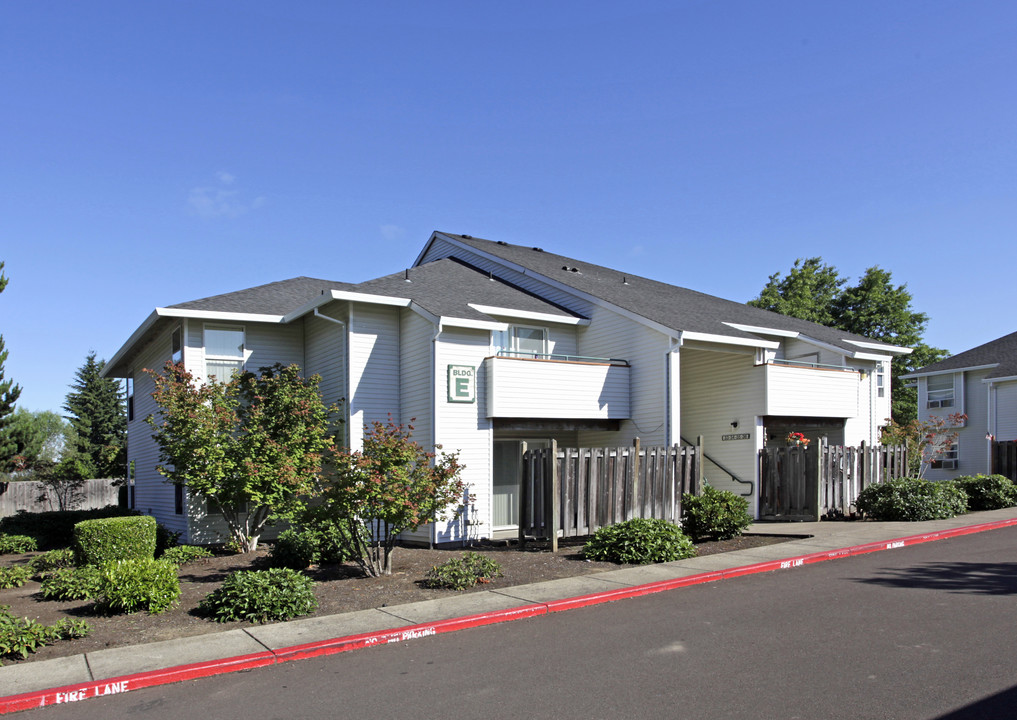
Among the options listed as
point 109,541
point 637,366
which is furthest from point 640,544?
point 109,541

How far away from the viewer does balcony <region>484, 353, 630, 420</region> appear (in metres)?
17.0

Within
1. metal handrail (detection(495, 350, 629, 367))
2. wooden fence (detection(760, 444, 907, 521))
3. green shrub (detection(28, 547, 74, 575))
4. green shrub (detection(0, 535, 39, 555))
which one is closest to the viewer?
green shrub (detection(28, 547, 74, 575))

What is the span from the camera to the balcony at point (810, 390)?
19672mm

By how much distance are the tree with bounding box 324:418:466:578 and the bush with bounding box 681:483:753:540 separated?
5276mm

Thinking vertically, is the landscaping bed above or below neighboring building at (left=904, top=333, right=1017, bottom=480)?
below

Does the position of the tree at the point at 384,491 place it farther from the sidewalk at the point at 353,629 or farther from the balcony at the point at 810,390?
the balcony at the point at 810,390

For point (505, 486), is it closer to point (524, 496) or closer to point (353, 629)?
point (524, 496)

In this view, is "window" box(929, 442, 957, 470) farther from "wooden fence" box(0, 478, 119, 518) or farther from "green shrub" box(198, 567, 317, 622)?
"wooden fence" box(0, 478, 119, 518)

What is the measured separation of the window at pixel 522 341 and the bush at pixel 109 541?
27.9 feet

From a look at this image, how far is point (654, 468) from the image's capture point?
51.3ft

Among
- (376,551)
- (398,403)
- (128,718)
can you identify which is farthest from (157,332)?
(128,718)

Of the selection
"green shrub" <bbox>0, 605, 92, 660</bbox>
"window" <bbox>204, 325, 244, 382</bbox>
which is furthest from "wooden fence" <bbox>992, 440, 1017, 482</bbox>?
"green shrub" <bbox>0, 605, 92, 660</bbox>

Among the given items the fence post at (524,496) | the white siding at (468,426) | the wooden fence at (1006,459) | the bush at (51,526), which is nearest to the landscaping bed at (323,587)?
the fence post at (524,496)

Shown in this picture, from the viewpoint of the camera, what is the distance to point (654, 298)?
75.1 feet
